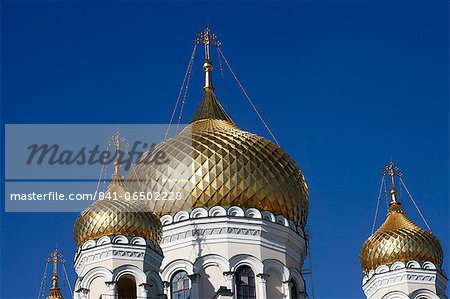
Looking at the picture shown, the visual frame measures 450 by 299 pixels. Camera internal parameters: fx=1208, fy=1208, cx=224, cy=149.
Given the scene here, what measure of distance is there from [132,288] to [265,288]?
2834 mm

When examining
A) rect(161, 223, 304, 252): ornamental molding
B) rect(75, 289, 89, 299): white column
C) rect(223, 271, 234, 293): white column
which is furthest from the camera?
rect(161, 223, 304, 252): ornamental molding

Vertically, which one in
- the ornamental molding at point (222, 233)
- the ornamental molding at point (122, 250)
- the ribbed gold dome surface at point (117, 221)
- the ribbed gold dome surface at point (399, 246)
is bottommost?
the ornamental molding at point (122, 250)

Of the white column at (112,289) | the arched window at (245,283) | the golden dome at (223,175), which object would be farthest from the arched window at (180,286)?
the white column at (112,289)

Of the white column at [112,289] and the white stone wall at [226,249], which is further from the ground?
the white stone wall at [226,249]

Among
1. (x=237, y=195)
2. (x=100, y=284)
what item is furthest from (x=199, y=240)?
(x=100, y=284)

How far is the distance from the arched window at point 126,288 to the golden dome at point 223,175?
2.60 meters

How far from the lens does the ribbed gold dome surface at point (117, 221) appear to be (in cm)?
2175

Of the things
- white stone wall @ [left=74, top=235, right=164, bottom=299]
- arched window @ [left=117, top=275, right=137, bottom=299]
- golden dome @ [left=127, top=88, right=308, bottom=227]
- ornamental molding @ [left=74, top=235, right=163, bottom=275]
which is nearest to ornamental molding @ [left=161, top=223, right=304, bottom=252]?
golden dome @ [left=127, top=88, right=308, bottom=227]

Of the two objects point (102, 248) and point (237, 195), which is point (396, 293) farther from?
point (102, 248)

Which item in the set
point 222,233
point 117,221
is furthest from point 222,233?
point 117,221

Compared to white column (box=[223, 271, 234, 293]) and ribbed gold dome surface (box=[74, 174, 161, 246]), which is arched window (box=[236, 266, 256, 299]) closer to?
white column (box=[223, 271, 234, 293])

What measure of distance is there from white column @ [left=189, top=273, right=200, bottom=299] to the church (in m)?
0.02

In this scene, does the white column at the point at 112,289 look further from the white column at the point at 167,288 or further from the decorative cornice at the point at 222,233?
the decorative cornice at the point at 222,233

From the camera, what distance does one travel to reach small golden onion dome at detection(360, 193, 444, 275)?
84.7ft
